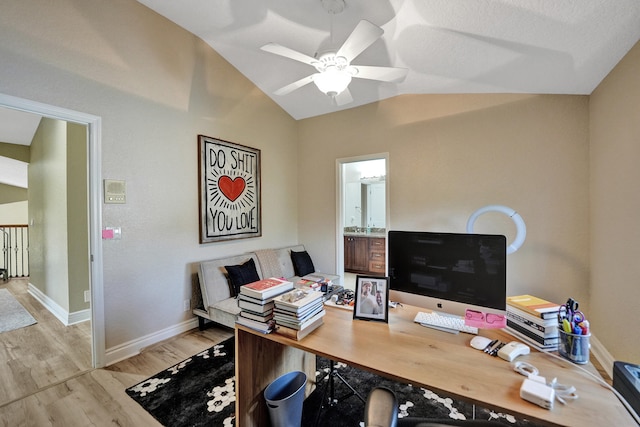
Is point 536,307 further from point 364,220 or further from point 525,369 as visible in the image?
point 364,220

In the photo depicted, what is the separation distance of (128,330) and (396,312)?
2.43m

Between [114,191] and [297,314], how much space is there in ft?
7.06

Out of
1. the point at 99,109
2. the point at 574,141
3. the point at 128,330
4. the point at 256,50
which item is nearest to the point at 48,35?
the point at 99,109

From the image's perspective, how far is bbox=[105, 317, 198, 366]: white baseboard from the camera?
2.24 meters

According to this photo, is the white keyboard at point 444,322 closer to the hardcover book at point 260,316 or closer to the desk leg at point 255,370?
the hardcover book at point 260,316

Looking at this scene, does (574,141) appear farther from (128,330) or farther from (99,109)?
(128,330)

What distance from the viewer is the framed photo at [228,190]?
2992 millimetres

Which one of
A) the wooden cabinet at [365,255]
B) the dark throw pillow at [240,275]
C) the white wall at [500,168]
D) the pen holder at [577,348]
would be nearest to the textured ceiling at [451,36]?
the white wall at [500,168]

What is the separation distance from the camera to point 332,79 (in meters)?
1.84

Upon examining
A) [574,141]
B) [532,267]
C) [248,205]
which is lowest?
[532,267]

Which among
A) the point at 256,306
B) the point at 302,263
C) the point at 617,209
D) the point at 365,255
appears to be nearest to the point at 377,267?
the point at 365,255

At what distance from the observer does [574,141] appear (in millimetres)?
2580

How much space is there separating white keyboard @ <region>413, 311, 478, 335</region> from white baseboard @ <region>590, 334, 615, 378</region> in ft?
6.02

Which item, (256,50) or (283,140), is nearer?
(256,50)
